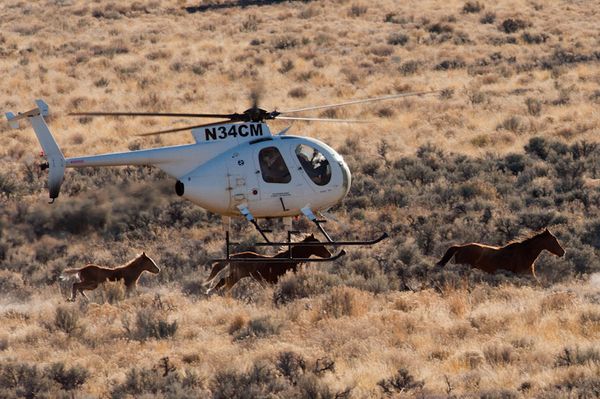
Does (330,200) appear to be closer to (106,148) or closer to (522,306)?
(522,306)

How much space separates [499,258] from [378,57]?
2377 cm

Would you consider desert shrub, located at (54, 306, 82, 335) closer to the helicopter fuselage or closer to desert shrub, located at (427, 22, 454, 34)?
Answer: the helicopter fuselage

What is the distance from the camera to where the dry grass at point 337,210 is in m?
13.7

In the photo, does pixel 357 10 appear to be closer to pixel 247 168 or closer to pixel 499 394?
pixel 247 168

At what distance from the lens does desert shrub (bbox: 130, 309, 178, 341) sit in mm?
15570

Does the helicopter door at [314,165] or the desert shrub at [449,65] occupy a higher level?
the helicopter door at [314,165]

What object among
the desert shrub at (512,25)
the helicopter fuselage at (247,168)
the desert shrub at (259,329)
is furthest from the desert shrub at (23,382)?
the desert shrub at (512,25)

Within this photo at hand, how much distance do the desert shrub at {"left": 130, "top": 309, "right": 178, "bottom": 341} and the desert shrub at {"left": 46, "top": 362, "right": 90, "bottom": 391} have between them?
2.05 m

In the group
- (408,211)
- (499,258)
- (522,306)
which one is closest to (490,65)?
A: (408,211)

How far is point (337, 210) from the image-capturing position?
2627 centimetres

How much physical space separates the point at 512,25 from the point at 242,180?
3096cm

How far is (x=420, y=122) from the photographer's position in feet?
111

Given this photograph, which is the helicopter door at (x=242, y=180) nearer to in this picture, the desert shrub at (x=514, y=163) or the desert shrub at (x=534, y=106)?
the desert shrub at (x=514, y=163)

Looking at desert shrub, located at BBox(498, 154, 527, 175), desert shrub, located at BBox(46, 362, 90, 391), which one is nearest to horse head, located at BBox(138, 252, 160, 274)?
desert shrub, located at BBox(46, 362, 90, 391)
